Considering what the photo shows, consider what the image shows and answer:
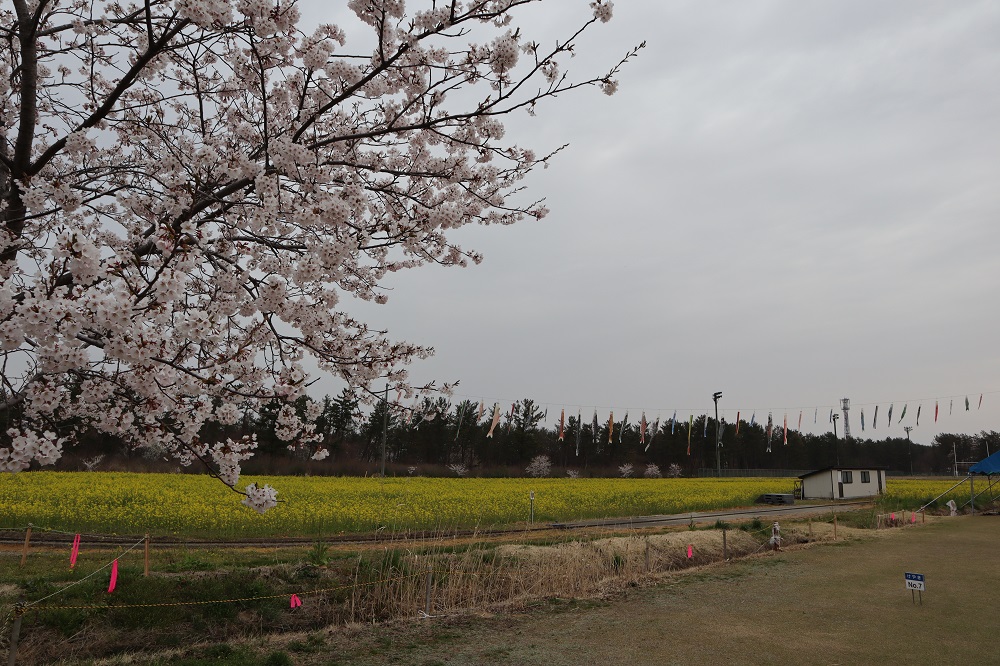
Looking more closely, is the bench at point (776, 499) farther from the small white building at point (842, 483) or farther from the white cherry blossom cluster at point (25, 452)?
the white cherry blossom cluster at point (25, 452)

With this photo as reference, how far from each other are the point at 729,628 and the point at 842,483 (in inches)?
1226

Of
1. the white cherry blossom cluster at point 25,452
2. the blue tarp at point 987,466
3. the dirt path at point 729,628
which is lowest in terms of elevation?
the dirt path at point 729,628

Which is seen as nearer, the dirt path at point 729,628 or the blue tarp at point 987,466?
the dirt path at point 729,628

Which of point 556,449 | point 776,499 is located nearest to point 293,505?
point 776,499

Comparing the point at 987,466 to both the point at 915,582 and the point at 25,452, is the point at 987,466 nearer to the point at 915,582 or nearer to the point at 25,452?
the point at 915,582

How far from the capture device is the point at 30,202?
3850 millimetres

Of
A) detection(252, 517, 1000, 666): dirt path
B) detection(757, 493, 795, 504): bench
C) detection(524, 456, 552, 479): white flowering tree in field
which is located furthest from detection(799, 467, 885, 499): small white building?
detection(252, 517, 1000, 666): dirt path

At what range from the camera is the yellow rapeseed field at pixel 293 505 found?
15430mm

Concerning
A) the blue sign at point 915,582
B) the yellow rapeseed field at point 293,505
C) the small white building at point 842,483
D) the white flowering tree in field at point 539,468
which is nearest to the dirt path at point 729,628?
the blue sign at point 915,582

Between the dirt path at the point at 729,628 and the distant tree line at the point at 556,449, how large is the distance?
101ft

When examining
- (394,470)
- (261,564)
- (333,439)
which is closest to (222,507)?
(261,564)

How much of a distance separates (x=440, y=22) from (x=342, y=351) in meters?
2.68

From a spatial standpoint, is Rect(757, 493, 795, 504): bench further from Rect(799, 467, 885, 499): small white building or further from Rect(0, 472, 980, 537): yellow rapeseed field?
Rect(799, 467, 885, 499): small white building

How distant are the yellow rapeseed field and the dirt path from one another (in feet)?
20.8
